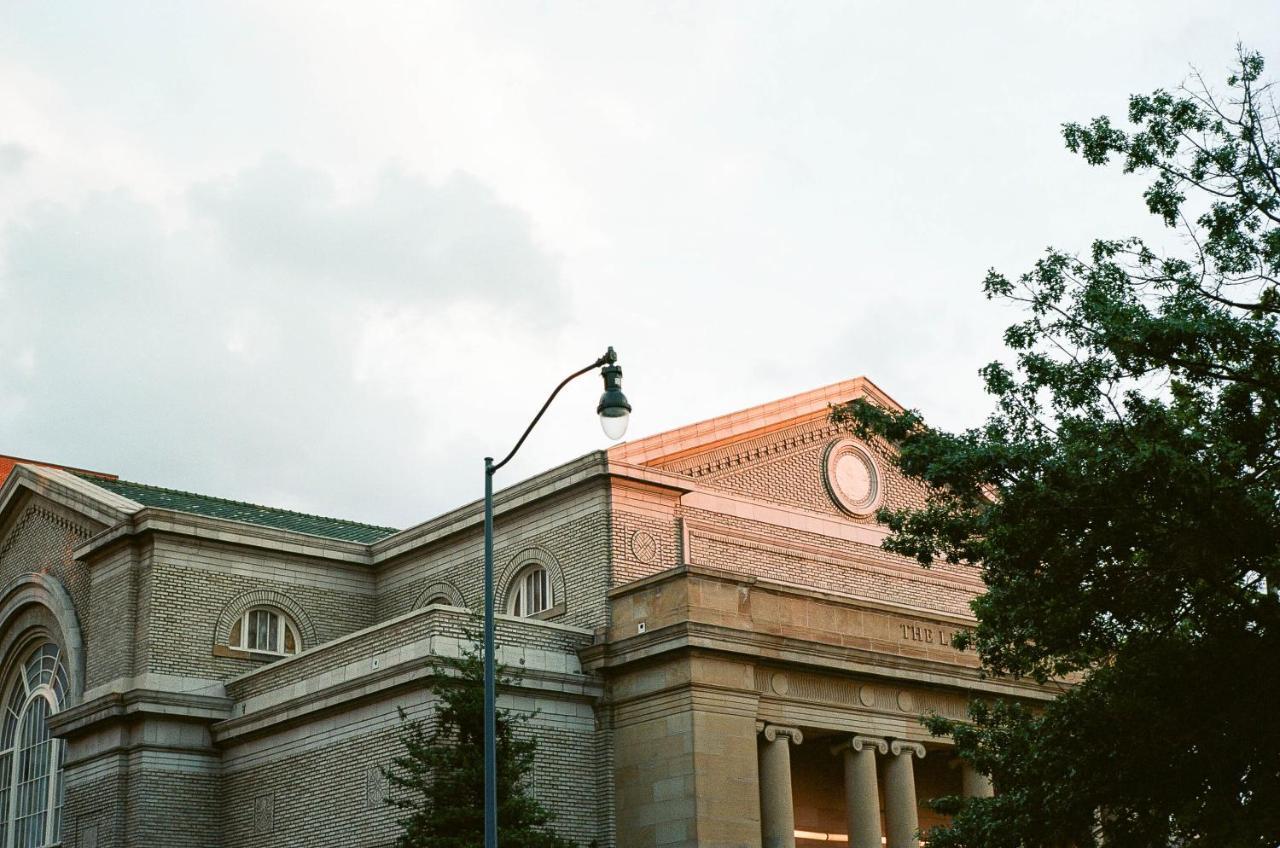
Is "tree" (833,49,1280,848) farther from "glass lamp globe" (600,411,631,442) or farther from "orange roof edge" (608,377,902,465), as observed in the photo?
"orange roof edge" (608,377,902,465)

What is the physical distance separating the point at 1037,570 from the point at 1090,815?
3.80 metres

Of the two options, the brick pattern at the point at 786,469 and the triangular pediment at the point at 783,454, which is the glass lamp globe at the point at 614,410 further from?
the brick pattern at the point at 786,469

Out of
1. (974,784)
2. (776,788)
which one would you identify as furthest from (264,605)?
(974,784)

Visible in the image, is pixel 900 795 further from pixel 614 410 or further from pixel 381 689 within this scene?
pixel 614 410

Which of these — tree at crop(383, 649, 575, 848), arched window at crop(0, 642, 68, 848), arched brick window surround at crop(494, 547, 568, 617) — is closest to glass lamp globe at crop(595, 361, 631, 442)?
tree at crop(383, 649, 575, 848)

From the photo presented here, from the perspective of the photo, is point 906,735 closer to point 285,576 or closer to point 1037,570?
point 1037,570

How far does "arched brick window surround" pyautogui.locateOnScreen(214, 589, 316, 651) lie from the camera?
115 ft

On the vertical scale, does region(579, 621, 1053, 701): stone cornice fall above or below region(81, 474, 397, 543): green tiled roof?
below

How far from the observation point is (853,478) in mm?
36688

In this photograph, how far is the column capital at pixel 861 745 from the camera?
29.8m

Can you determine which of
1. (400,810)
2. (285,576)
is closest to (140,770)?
(285,576)

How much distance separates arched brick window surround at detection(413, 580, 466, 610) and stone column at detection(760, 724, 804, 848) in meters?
9.22

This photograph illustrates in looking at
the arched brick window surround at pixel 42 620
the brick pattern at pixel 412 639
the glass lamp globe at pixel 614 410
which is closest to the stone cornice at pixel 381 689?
the brick pattern at pixel 412 639

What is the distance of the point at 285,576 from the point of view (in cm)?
3659
